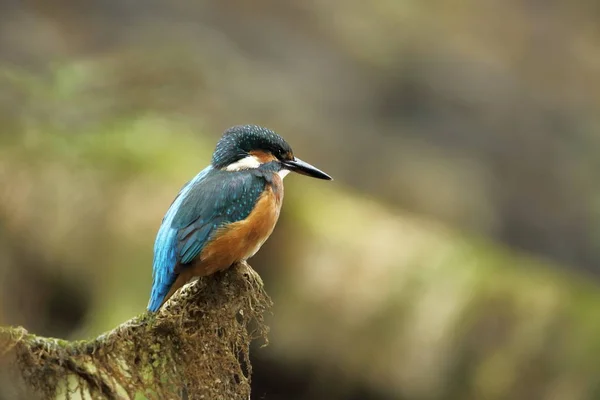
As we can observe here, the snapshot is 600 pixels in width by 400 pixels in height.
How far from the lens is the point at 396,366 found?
16.0 ft

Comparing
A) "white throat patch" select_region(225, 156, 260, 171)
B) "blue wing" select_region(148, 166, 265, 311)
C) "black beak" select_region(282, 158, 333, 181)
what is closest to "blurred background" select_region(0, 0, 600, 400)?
"blue wing" select_region(148, 166, 265, 311)

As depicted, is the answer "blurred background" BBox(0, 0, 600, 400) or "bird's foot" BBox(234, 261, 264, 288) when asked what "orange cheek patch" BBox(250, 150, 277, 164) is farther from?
"blurred background" BBox(0, 0, 600, 400)

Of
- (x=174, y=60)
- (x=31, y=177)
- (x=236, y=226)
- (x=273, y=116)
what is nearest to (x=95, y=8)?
(x=174, y=60)

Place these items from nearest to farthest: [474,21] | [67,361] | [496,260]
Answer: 1. [67,361]
2. [496,260]
3. [474,21]

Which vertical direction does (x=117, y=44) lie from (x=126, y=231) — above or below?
above

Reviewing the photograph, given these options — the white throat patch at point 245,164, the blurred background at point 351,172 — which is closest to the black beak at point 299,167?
the white throat patch at point 245,164

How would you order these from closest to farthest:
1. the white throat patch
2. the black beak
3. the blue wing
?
1. the blue wing
2. the white throat patch
3. the black beak

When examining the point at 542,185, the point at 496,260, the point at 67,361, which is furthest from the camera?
the point at 542,185

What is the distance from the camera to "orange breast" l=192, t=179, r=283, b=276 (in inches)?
108

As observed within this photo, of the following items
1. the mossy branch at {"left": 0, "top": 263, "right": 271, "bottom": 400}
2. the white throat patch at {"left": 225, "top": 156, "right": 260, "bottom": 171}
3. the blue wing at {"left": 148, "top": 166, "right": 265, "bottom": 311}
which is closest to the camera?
the mossy branch at {"left": 0, "top": 263, "right": 271, "bottom": 400}

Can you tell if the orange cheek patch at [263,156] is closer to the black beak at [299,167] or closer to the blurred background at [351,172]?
the black beak at [299,167]

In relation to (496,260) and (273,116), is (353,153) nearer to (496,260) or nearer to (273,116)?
(273,116)

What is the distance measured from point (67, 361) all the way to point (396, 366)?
2.90 m

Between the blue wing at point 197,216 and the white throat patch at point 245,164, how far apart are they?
5 cm
